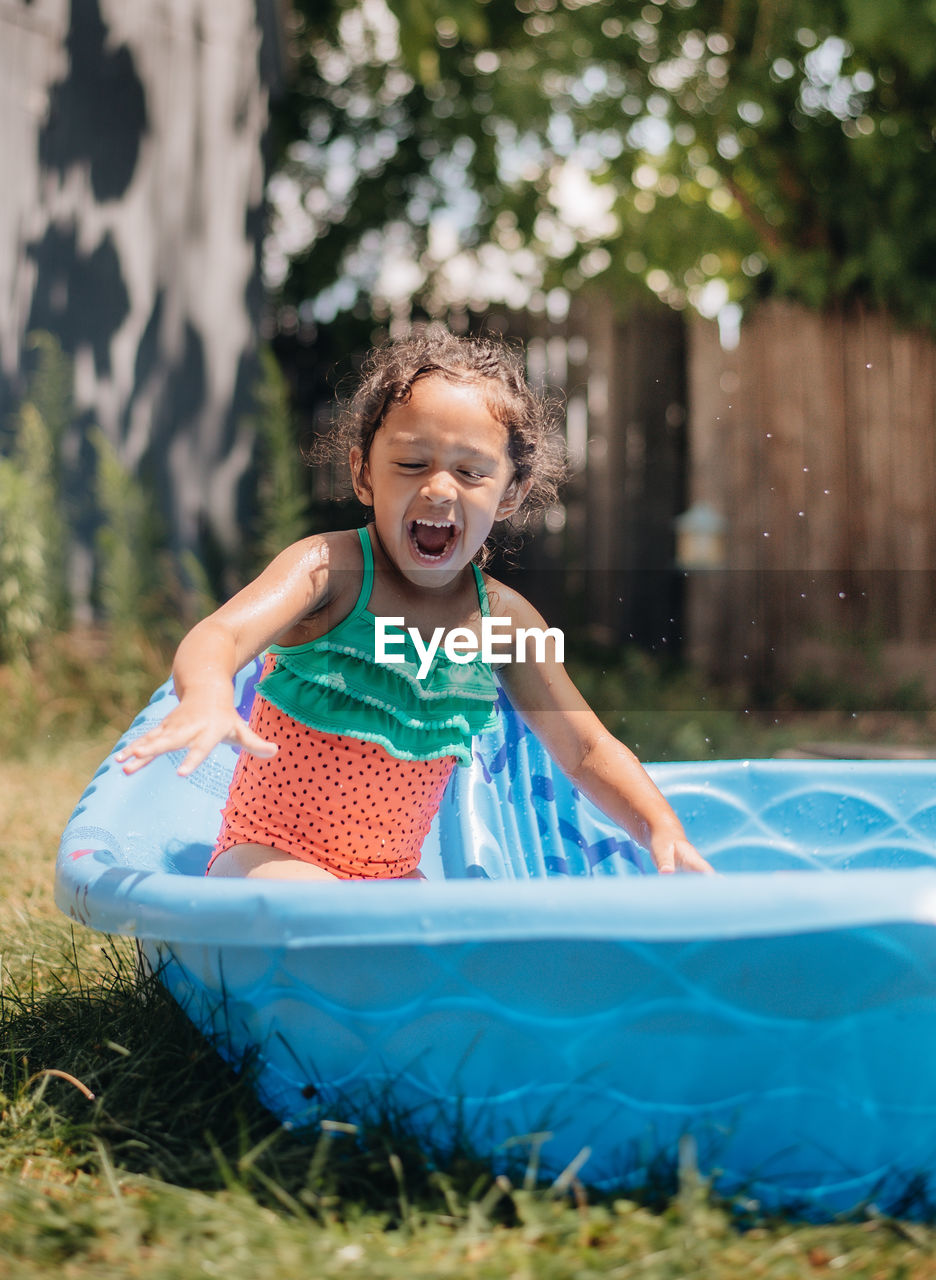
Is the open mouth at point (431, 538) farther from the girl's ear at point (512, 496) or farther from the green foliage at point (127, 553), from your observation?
the green foliage at point (127, 553)

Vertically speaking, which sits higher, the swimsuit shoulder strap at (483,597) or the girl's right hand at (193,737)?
the swimsuit shoulder strap at (483,597)

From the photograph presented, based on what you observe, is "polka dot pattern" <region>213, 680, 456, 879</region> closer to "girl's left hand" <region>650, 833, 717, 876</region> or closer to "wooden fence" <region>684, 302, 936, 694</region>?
"girl's left hand" <region>650, 833, 717, 876</region>

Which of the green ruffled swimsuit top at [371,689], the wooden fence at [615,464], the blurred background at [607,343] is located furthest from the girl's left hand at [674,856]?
the wooden fence at [615,464]

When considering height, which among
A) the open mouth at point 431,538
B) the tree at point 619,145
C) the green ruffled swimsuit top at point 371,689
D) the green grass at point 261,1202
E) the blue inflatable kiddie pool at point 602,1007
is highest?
the tree at point 619,145

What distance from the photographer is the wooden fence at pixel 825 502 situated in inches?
224

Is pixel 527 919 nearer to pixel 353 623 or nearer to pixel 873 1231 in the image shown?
pixel 873 1231

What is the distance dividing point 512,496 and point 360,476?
0.24 metres

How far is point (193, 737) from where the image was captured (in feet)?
4.25

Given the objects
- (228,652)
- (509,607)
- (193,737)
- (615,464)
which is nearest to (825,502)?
(615,464)

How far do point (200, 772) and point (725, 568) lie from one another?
Result: 408 cm

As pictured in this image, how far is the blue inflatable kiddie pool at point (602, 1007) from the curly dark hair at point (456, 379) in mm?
789

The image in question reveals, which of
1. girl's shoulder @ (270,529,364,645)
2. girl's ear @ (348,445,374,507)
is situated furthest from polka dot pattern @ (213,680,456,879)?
girl's ear @ (348,445,374,507)

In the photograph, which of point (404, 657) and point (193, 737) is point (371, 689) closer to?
point (404, 657)

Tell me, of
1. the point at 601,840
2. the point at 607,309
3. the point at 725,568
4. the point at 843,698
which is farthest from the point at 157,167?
the point at 601,840
